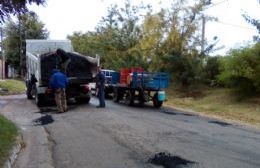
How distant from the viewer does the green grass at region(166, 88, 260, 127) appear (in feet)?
72.0

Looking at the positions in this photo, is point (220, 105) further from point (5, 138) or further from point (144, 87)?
point (5, 138)

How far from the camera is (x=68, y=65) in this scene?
77.0 ft

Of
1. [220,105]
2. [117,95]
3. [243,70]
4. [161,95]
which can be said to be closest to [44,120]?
[161,95]

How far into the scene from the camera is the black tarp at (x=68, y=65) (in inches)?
918

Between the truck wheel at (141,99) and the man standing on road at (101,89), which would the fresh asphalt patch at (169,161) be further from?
the truck wheel at (141,99)

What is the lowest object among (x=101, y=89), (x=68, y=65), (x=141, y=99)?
(x=141, y=99)

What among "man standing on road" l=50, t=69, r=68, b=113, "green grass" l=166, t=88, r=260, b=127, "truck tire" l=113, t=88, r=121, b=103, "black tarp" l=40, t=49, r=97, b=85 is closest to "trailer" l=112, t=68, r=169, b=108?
"truck tire" l=113, t=88, r=121, b=103

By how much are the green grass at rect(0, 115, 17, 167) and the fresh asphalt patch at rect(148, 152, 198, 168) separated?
2835 millimetres

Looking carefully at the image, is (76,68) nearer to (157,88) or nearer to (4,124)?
(157,88)

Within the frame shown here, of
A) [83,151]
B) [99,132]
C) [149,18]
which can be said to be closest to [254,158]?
[83,151]

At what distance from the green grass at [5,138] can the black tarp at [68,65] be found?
9.05 meters

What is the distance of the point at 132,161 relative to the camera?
403 inches

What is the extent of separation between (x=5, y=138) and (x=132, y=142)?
3.00 metres

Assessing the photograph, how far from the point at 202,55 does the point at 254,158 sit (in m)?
21.1
